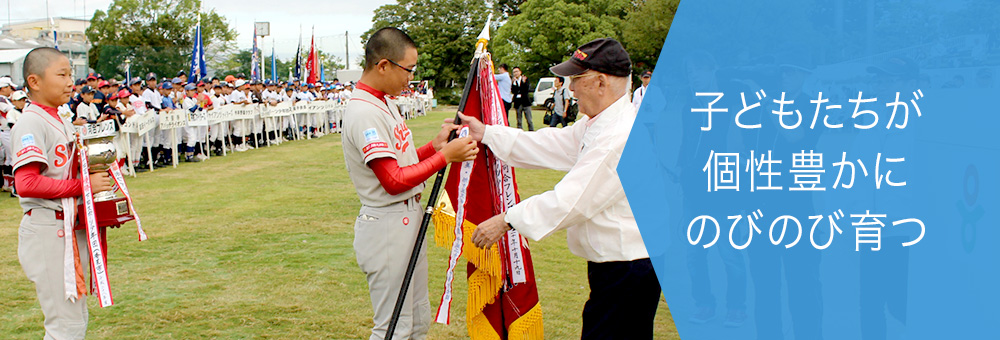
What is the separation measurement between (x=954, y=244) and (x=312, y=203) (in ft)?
24.3

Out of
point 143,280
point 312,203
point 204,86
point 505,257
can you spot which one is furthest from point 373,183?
Result: point 204,86

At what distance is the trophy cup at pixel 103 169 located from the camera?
3.50 m

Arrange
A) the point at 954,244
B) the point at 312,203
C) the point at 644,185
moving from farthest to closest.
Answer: the point at 312,203 < the point at 954,244 < the point at 644,185

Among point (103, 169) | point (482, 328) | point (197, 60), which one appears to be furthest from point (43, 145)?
point (197, 60)

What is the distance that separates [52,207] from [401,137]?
157cm

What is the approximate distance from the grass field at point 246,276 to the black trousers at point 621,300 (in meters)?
1.44

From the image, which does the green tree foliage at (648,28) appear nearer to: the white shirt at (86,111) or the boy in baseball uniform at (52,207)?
the white shirt at (86,111)

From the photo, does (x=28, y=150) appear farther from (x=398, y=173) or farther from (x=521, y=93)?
(x=521, y=93)

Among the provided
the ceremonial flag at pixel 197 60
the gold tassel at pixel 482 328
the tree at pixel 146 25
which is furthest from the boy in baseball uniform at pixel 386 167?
the tree at pixel 146 25

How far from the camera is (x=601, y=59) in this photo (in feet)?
10.2

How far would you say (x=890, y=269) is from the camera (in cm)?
381

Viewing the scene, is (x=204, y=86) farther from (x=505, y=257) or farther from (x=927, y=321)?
(x=927, y=321)

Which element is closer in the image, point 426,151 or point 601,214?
point 601,214

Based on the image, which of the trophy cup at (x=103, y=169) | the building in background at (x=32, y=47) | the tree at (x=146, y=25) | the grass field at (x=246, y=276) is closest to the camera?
the trophy cup at (x=103, y=169)
